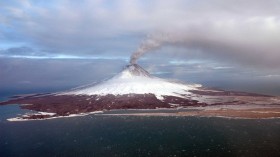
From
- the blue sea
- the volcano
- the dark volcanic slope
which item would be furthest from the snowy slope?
the blue sea

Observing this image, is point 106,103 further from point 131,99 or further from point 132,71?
point 132,71

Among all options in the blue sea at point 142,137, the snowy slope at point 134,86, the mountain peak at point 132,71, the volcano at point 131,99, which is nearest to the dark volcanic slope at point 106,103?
the volcano at point 131,99

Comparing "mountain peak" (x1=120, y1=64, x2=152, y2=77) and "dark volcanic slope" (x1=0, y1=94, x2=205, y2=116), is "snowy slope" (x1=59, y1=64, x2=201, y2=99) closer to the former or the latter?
"mountain peak" (x1=120, y1=64, x2=152, y2=77)

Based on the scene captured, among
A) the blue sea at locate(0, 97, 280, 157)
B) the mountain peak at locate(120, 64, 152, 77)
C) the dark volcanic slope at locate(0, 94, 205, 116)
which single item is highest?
the mountain peak at locate(120, 64, 152, 77)

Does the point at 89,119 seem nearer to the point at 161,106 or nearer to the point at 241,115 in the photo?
the point at 161,106

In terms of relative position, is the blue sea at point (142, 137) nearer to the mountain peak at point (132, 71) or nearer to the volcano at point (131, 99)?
the volcano at point (131, 99)

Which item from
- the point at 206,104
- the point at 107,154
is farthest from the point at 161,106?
the point at 107,154
